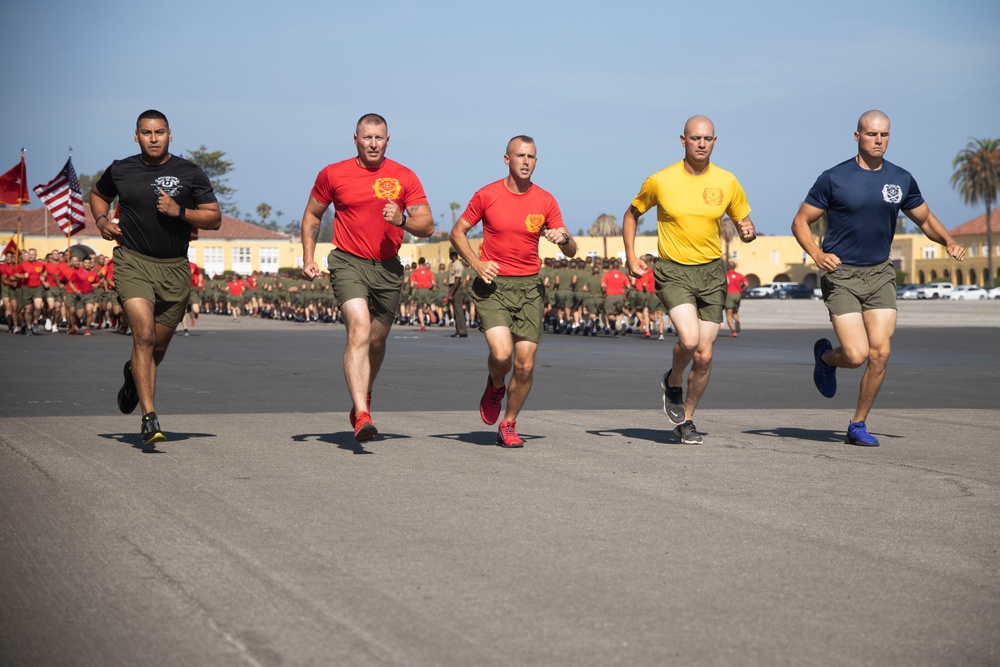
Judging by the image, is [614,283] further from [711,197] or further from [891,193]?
[891,193]

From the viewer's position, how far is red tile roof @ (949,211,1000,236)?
13112cm

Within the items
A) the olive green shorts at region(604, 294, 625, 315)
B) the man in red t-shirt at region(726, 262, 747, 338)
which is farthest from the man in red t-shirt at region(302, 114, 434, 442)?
the olive green shorts at region(604, 294, 625, 315)

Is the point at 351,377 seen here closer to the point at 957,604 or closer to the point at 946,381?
the point at 957,604

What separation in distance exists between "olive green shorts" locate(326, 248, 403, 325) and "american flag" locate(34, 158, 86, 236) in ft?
112

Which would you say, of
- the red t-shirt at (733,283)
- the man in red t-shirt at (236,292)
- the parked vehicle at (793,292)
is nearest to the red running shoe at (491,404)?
the red t-shirt at (733,283)

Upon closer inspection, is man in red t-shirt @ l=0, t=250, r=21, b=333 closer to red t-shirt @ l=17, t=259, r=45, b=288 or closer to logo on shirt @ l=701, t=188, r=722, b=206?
red t-shirt @ l=17, t=259, r=45, b=288

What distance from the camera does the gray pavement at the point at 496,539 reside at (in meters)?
3.97

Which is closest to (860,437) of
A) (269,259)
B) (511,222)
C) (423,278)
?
(511,222)

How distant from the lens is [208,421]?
1038 centimetres

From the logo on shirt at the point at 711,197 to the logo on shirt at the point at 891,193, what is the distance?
1092 millimetres

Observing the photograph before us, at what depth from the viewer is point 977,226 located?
134750 mm

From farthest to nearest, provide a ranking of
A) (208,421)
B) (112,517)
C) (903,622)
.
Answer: (208,421) → (112,517) → (903,622)

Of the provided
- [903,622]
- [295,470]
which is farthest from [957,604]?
[295,470]

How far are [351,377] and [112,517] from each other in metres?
2.86
